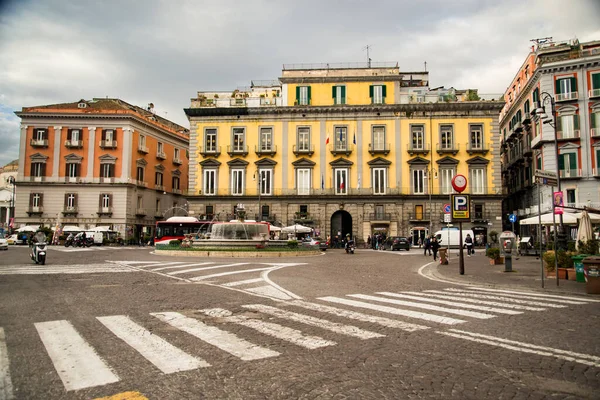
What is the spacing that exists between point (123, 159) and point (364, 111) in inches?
1146

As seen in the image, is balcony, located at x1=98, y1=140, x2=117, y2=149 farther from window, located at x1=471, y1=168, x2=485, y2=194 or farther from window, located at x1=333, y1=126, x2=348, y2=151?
window, located at x1=471, y1=168, x2=485, y2=194

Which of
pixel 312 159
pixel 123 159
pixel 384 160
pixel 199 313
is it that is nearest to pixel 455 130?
pixel 384 160

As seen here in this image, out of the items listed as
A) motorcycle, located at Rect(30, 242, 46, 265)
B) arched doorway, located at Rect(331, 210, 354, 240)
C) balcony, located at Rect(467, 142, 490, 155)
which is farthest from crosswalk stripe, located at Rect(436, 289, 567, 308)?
balcony, located at Rect(467, 142, 490, 155)

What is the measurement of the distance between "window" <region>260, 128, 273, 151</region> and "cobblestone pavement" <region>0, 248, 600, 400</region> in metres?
39.7

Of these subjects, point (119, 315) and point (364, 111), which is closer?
point (119, 315)

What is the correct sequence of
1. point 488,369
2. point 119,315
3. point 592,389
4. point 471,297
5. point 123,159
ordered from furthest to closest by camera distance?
1. point 123,159
2. point 471,297
3. point 119,315
4. point 488,369
5. point 592,389

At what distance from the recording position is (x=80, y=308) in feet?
27.5

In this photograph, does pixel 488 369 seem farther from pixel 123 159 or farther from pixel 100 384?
pixel 123 159

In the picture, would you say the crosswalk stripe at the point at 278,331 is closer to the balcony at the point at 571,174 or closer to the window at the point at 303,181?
the balcony at the point at 571,174

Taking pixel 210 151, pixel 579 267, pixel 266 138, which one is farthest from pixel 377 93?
pixel 579 267

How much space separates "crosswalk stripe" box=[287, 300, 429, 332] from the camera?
6.94 meters

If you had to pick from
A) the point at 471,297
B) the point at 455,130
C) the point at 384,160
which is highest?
the point at 455,130

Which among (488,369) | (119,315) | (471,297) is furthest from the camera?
(471,297)

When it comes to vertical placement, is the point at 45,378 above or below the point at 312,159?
below
